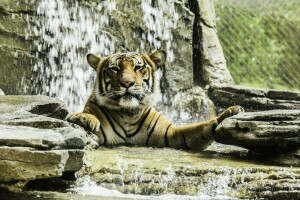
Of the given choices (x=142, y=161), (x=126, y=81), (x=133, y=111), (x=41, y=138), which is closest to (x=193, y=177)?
(x=142, y=161)

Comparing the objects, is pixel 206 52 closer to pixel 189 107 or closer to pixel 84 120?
pixel 189 107

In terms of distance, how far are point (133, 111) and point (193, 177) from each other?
1.53 metres

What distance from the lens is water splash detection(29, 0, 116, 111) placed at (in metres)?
6.81

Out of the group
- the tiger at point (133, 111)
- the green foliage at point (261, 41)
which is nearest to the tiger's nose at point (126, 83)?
the tiger at point (133, 111)

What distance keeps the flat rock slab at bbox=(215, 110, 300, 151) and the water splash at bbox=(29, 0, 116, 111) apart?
3.00m

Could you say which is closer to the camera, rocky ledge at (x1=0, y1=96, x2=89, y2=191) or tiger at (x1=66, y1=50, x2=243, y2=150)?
rocky ledge at (x1=0, y1=96, x2=89, y2=191)

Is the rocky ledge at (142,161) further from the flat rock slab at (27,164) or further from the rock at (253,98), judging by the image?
the rock at (253,98)

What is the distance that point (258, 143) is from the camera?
3.99 m

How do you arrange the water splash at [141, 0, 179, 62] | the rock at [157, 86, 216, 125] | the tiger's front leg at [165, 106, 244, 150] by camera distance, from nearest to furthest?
the tiger's front leg at [165, 106, 244, 150], the rock at [157, 86, 216, 125], the water splash at [141, 0, 179, 62]

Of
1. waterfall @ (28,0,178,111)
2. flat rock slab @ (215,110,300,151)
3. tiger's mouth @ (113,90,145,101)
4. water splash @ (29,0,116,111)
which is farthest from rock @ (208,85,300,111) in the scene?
flat rock slab @ (215,110,300,151)

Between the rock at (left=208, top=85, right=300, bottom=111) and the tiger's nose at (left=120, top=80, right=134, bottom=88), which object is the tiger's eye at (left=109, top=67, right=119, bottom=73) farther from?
the rock at (left=208, top=85, right=300, bottom=111)

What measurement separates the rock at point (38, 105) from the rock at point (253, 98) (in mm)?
2964

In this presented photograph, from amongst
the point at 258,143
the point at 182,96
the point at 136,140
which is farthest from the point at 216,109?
the point at 258,143

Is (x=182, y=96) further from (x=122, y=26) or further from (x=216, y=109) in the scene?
(x=122, y=26)
